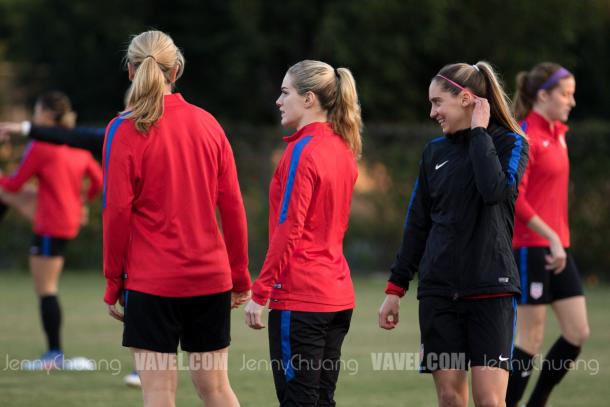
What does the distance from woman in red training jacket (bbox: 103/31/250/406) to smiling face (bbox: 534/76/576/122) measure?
303 centimetres

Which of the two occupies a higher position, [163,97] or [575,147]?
[163,97]

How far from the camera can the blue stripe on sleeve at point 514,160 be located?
206 inches

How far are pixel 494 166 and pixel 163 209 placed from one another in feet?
5.11

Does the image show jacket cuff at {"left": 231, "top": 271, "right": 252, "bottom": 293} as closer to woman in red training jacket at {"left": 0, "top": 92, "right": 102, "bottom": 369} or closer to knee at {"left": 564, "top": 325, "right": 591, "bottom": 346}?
knee at {"left": 564, "top": 325, "right": 591, "bottom": 346}

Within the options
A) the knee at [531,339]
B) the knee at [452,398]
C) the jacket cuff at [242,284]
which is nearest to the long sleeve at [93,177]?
the knee at [531,339]

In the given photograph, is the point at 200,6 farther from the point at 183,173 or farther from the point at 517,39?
the point at 183,173

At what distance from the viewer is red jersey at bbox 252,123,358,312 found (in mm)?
5172

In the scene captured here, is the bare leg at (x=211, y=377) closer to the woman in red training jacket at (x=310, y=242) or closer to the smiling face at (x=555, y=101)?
the woman in red training jacket at (x=310, y=242)

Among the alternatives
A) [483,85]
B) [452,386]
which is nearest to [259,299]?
[452,386]

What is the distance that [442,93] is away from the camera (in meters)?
5.35

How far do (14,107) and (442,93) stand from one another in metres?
25.2

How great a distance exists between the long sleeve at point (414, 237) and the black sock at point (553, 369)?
210 cm

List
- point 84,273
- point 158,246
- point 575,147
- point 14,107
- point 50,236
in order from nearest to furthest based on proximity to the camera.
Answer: point 158,246
point 50,236
point 575,147
point 84,273
point 14,107

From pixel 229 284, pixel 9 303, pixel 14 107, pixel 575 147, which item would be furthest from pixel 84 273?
pixel 229 284
